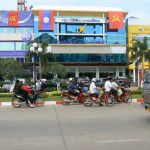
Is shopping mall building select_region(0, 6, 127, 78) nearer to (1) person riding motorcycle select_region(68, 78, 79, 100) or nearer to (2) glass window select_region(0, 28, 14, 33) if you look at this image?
(2) glass window select_region(0, 28, 14, 33)

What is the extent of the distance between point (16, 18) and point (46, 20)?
668cm

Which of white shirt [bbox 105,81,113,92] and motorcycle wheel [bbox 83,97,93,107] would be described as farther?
white shirt [bbox 105,81,113,92]

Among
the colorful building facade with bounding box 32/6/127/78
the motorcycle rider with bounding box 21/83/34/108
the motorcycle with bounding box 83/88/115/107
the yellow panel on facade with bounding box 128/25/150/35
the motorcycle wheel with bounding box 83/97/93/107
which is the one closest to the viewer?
the motorcycle rider with bounding box 21/83/34/108

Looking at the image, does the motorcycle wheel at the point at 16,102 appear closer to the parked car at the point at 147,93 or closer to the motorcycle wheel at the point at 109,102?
the motorcycle wheel at the point at 109,102

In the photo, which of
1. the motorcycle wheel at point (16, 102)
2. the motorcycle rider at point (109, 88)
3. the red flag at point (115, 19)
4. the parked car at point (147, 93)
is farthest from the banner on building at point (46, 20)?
the parked car at point (147, 93)

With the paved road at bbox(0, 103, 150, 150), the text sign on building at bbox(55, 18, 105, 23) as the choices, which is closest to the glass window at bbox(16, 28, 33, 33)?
the text sign on building at bbox(55, 18, 105, 23)

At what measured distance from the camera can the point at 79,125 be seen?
12805 millimetres

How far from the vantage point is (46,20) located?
80.1 meters

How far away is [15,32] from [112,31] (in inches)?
779

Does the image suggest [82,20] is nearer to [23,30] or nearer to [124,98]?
[23,30]

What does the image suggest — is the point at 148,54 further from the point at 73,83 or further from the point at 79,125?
the point at 79,125

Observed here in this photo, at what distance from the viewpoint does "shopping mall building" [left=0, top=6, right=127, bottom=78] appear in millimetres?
80562

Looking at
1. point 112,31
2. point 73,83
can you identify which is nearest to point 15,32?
point 112,31

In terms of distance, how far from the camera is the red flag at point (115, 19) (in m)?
81.3
